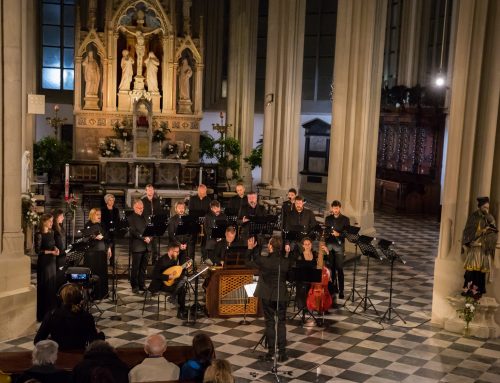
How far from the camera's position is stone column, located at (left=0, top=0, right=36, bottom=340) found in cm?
1056

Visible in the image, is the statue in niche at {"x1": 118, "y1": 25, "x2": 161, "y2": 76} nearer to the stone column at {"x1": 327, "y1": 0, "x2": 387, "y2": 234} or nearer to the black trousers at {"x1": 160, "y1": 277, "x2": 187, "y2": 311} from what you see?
the stone column at {"x1": 327, "y1": 0, "x2": 387, "y2": 234}

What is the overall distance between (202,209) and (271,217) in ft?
5.39

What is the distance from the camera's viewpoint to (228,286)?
12078 mm

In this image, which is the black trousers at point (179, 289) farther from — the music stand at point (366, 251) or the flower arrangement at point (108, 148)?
the flower arrangement at point (108, 148)

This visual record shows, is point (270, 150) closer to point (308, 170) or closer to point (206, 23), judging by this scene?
point (308, 170)

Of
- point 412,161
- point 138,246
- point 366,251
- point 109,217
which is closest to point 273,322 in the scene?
point 366,251

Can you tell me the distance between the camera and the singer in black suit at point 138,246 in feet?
43.6

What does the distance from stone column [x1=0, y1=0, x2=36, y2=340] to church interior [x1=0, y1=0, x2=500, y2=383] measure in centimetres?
3

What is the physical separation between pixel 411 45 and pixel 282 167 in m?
8.27

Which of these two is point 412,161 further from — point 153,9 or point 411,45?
point 153,9

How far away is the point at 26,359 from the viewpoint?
732 cm

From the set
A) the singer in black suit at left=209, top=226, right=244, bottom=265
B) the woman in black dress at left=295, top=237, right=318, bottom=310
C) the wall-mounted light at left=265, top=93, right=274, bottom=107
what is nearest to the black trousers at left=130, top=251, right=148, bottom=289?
the singer in black suit at left=209, top=226, right=244, bottom=265

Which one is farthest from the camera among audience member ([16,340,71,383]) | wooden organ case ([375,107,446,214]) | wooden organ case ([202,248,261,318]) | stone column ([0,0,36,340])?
wooden organ case ([375,107,446,214])

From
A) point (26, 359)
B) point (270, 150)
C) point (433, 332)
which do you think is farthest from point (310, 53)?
point (26, 359)
